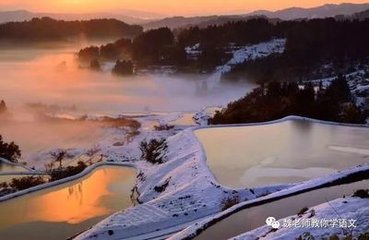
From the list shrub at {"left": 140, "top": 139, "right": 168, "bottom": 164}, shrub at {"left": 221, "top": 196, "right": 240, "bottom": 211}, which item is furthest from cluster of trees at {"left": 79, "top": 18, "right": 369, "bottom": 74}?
shrub at {"left": 221, "top": 196, "right": 240, "bottom": 211}

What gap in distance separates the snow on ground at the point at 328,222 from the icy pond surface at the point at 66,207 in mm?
6589

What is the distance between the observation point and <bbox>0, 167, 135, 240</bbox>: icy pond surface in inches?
599

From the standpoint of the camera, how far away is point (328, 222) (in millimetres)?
10133

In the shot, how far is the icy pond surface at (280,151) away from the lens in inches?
621

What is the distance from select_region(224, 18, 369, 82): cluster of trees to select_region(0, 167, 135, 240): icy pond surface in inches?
2061

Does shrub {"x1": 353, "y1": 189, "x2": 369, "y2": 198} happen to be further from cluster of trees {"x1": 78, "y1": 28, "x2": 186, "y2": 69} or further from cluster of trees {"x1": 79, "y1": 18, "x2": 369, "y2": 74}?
cluster of trees {"x1": 78, "y1": 28, "x2": 186, "y2": 69}

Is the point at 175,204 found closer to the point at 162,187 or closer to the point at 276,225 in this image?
the point at 162,187

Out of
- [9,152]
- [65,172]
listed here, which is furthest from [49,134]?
[65,172]

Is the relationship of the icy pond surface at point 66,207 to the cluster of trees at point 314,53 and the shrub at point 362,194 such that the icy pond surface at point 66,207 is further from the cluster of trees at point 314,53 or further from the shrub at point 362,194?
the cluster of trees at point 314,53

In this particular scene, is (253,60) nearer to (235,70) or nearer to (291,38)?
(235,70)

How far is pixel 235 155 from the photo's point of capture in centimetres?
1809

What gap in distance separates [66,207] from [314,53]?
211 ft

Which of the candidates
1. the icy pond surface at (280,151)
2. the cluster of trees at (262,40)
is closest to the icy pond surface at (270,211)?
the icy pond surface at (280,151)

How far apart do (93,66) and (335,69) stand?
48.4 meters
